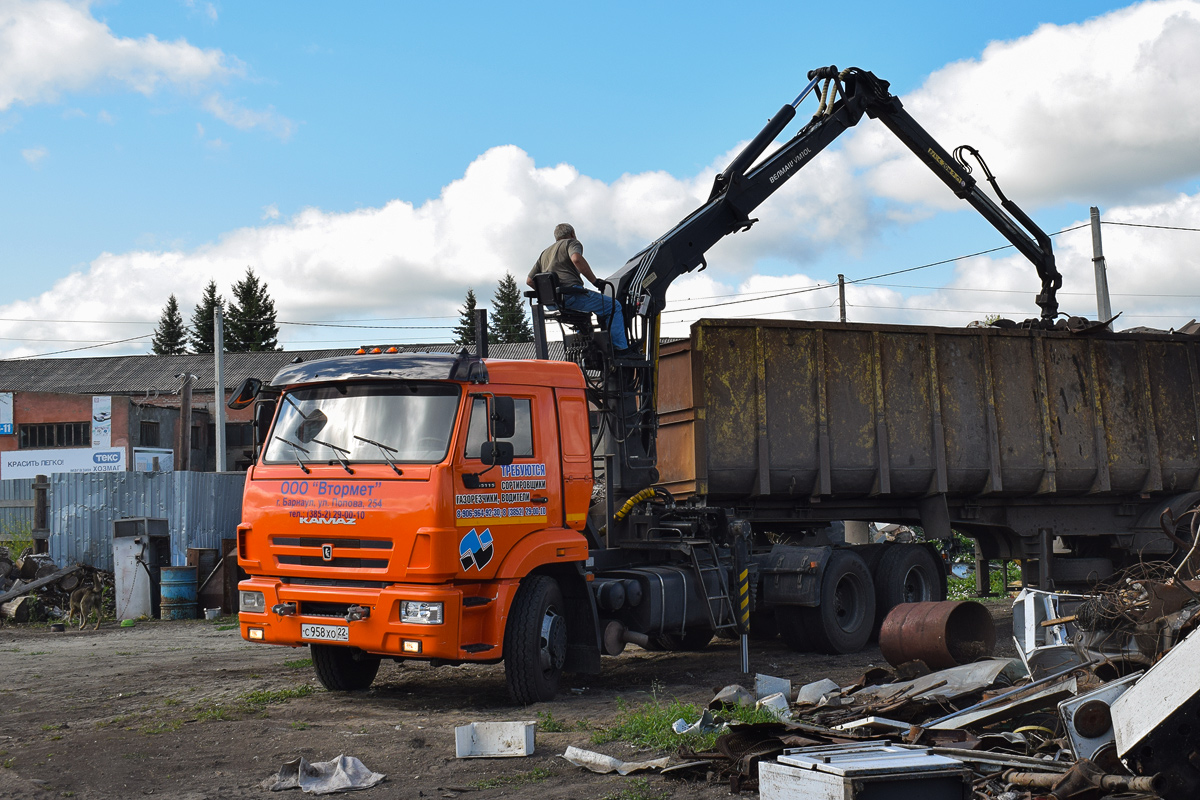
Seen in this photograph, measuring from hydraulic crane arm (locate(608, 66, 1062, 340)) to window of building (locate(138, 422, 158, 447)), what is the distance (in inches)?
1215

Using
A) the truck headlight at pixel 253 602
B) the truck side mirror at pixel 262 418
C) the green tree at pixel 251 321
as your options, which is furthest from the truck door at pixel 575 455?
the green tree at pixel 251 321

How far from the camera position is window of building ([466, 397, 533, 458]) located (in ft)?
26.6

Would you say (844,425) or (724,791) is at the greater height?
(844,425)

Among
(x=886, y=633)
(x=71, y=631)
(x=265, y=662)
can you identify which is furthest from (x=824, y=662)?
(x=71, y=631)

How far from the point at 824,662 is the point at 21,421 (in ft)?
115

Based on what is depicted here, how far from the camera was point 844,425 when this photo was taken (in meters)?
11.6

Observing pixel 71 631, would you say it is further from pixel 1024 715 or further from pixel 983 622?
pixel 1024 715

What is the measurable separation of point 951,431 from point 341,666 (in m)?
7.16

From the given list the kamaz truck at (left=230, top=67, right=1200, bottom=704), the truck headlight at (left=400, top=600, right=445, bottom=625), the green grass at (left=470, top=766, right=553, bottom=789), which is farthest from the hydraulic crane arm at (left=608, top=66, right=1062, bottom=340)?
the green grass at (left=470, top=766, right=553, bottom=789)

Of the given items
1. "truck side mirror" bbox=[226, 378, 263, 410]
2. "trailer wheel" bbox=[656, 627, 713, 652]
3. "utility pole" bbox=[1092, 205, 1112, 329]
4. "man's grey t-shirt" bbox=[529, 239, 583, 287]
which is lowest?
"trailer wheel" bbox=[656, 627, 713, 652]

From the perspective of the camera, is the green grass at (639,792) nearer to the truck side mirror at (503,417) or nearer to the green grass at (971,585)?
the truck side mirror at (503,417)

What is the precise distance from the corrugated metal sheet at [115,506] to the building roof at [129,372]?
30208 mm

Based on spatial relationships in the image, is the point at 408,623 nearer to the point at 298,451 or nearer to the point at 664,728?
the point at 298,451

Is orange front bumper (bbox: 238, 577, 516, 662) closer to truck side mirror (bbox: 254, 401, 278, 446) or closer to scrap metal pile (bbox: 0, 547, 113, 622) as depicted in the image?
truck side mirror (bbox: 254, 401, 278, 446)
